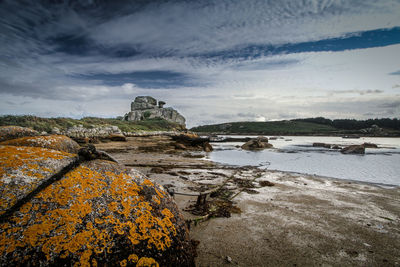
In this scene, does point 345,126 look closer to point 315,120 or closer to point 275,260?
point 315,120

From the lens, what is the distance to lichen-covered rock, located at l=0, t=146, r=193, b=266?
1560 millimetres

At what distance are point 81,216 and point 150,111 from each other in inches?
3444

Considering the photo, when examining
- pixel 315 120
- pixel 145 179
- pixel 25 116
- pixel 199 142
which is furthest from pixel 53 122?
pixel 315 120

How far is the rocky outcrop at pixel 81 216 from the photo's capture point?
5.18 feet

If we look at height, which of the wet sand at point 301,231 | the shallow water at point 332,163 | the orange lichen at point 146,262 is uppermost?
the orange lichen at point 146,262

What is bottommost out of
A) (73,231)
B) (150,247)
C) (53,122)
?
(150,247)

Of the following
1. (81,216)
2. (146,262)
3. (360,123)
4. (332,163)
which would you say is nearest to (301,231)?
(146,262)

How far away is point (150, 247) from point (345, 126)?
5971 inches

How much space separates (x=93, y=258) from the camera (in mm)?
1666

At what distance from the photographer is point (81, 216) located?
1868mm

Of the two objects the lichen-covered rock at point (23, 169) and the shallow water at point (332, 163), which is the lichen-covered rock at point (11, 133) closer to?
the lichen-covered rock at point (23, 169)

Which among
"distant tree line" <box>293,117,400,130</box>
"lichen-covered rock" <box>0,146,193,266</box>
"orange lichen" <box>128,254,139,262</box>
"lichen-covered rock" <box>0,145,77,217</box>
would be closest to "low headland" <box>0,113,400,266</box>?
"lichen-covered rock" <box>0,146,193,266</box>

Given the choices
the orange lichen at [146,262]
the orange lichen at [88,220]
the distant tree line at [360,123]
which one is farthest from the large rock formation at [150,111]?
the distant tree line at [360,123]

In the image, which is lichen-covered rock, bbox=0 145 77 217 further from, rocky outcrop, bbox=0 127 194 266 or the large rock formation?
the large rock formation
